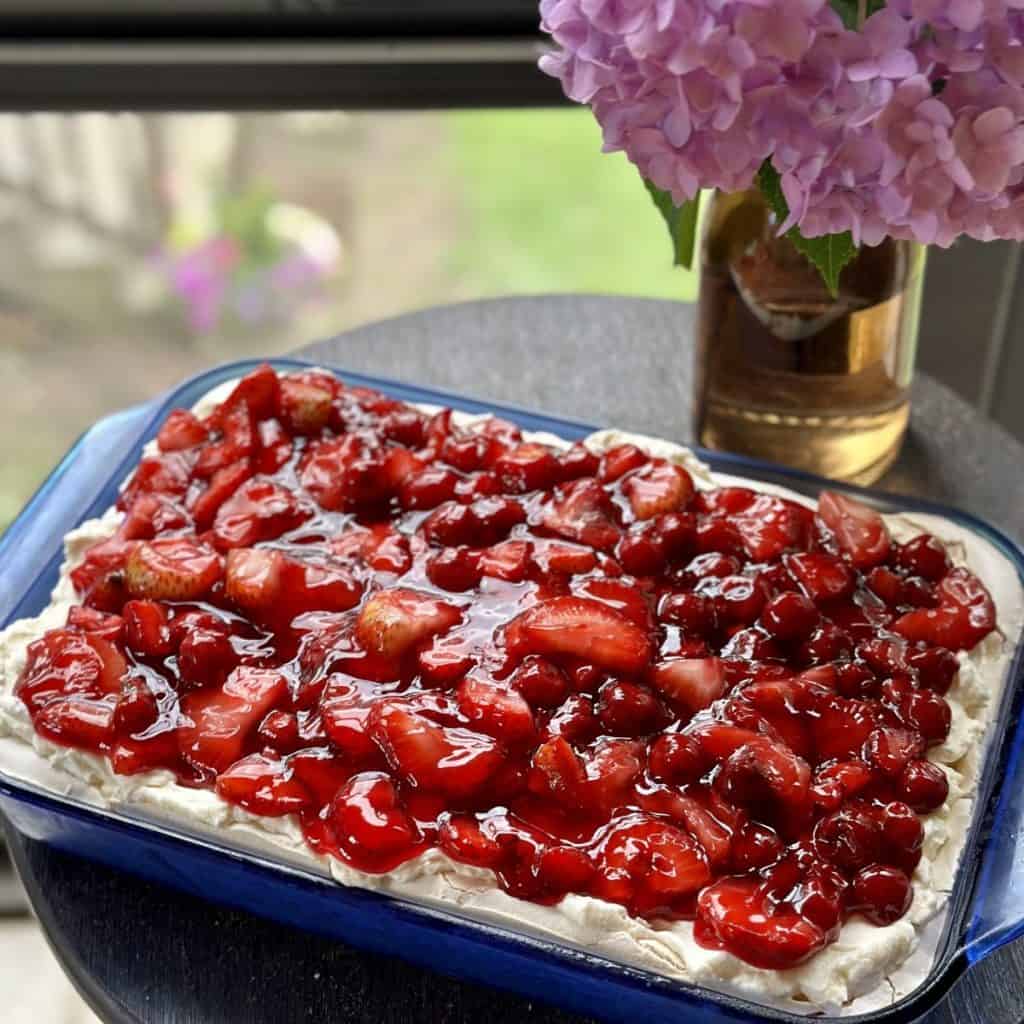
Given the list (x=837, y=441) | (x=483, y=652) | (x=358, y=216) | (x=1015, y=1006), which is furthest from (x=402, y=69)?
(x=1015, y=1006)

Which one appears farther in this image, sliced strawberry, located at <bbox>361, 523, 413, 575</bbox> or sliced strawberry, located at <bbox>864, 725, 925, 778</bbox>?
sliced strawberry, located at <bbox>361, 523, 413, 575</bbox>

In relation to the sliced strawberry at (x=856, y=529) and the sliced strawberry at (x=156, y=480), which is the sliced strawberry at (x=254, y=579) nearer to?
the sliced strawberry at (x=156, y=480)

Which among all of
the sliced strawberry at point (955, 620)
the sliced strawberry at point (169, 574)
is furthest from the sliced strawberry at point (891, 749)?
the sliced strawberry at point (169, 574)

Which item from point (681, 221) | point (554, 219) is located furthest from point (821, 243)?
point (554, 219)

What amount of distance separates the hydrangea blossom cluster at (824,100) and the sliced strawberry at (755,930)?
17.7 inches

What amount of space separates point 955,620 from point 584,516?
0.31m

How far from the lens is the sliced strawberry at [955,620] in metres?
1.23

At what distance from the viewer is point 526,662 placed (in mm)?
1181

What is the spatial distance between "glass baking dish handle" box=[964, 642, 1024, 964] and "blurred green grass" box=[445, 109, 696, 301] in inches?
71.7

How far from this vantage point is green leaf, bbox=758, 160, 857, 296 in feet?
3.82

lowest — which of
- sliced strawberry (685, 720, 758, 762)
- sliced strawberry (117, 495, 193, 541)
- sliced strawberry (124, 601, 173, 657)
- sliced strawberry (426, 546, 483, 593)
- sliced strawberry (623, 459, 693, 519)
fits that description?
sliced strawberry (124, 601, 173, 657)

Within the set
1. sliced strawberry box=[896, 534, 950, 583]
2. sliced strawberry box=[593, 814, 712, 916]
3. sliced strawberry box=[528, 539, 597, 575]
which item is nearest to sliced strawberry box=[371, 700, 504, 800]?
sliced strawberry box=[593, 814, 712, 916]

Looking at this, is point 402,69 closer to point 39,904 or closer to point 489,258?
point 489,258

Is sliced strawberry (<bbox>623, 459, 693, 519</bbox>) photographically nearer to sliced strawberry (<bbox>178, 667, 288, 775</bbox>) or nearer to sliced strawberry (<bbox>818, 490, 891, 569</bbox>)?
sliced strawberry (<bbox>818, 490, 891, 569</bbox>)
